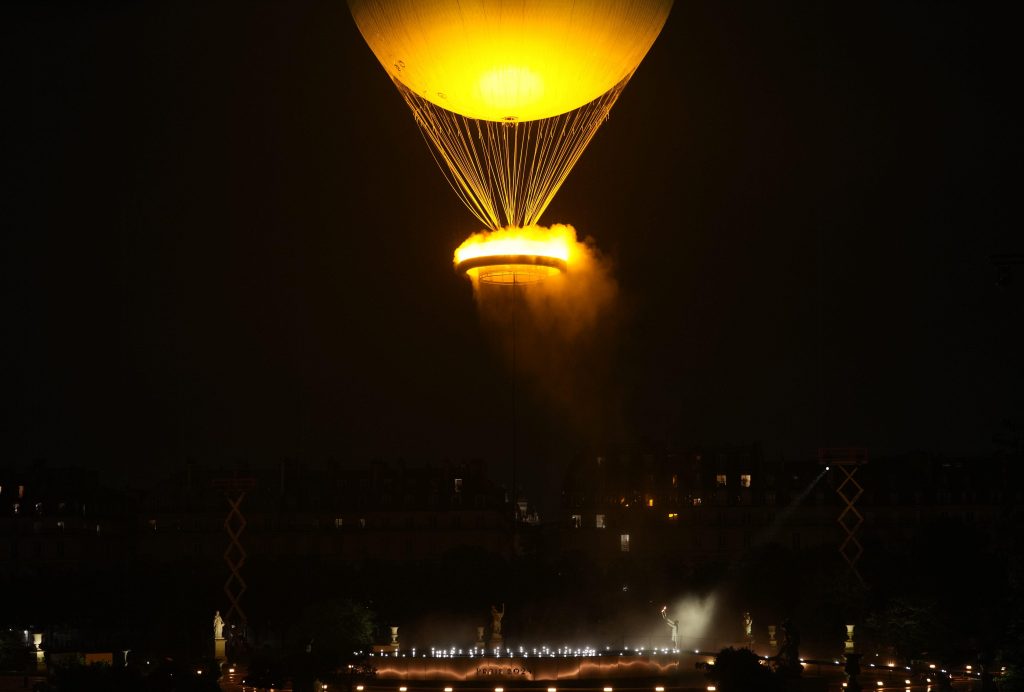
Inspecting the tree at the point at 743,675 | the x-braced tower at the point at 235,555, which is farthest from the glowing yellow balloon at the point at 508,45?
the x-braced tower at the point at 235,555

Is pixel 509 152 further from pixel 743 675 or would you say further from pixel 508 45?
pixel 743 675

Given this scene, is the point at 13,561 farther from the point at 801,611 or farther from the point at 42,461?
the point at 801,611

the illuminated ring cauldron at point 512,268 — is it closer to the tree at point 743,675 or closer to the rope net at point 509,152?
the rope net at point 509,152

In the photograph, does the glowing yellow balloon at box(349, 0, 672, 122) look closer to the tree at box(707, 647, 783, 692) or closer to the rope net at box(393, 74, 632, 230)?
the rope net at box(393, 74, 632, 230)

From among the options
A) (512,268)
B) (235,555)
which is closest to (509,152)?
(512,268)

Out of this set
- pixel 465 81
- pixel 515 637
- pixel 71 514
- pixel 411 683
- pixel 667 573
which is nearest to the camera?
pixel 465 81

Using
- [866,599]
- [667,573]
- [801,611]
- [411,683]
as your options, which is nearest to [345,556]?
[667,573]
